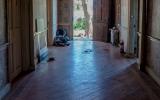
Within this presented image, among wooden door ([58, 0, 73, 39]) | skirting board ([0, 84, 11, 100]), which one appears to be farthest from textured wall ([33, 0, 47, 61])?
wooden door ([58, 0, 73, 39])

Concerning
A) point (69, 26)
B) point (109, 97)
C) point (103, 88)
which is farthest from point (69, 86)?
point (69, 26)

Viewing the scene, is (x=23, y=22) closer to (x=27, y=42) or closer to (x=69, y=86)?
(x=27, y=42)

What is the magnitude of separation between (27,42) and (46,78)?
101 centimetres

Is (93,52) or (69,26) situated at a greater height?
(69,26)

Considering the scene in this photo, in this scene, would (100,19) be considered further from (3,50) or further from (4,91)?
(4,91)

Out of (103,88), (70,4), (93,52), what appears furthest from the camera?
(70,4)

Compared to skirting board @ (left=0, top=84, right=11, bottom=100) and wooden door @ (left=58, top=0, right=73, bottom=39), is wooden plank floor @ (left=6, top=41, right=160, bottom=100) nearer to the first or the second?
skirting board @ (left=0, top=84, right=11, bottom=100)

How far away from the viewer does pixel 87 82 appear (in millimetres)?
5539

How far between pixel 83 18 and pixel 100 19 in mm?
2981

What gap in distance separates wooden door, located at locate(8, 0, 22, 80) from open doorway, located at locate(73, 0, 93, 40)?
9.82 metres

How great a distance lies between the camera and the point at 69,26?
45.0 feet

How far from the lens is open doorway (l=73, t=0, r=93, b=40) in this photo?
52.4ft

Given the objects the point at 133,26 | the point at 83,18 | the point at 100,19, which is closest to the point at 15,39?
the point at 133,26

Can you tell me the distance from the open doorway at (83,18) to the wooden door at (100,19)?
7.69 feet
